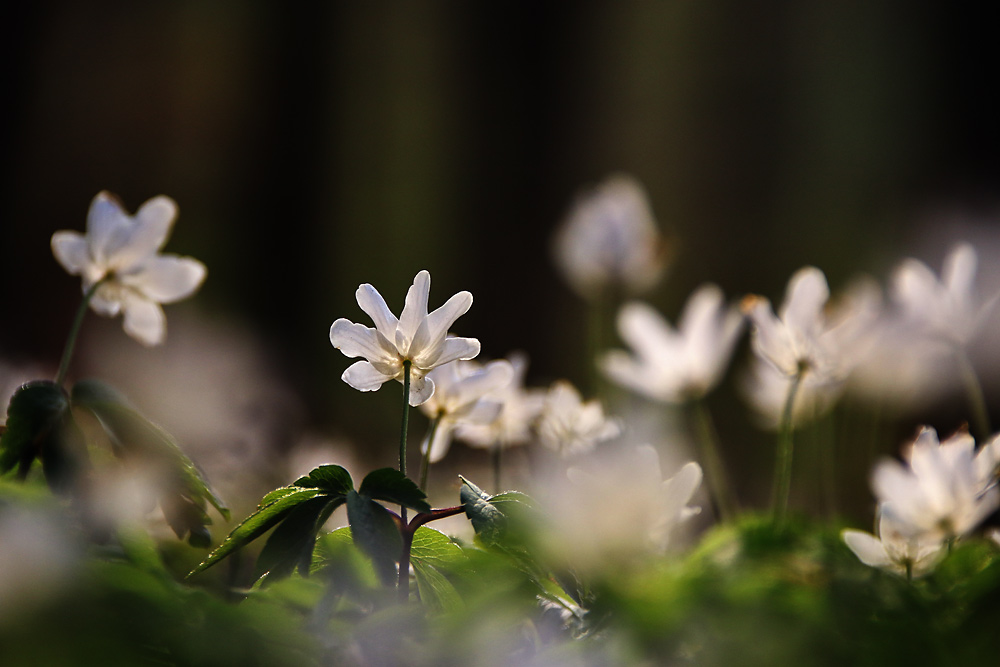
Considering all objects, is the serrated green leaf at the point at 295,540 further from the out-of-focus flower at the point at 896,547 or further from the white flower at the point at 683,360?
the white flower at the point at 683,360

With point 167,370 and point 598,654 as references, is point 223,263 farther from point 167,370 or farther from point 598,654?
point 598,654

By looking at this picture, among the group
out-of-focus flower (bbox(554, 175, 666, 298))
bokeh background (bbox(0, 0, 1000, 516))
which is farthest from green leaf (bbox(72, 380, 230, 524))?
bokeh background (bbox(0, 0, 1000, 516))

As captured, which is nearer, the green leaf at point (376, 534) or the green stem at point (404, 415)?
the green leaf at point (376, 534)

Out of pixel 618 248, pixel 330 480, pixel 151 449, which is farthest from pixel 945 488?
pixel 618 248

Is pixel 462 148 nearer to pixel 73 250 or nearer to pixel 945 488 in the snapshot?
pixel 73 250

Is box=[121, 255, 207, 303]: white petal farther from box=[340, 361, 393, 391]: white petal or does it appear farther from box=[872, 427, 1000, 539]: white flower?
box=[872, 427, 1000, 539]: white flower

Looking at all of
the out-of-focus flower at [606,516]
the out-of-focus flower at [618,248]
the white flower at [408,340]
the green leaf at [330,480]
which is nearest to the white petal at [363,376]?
the white flower at [408,340]
